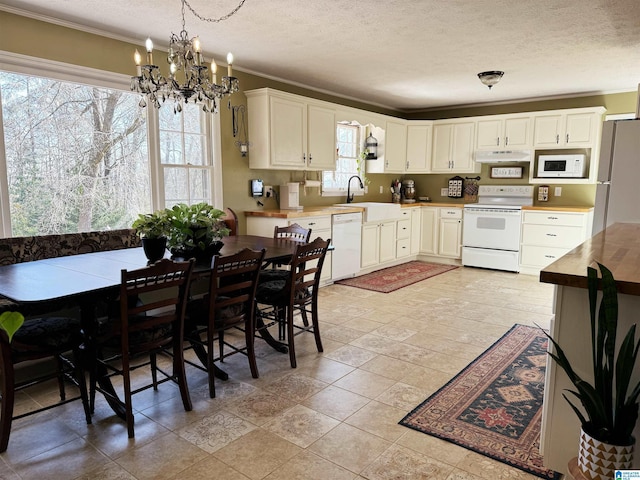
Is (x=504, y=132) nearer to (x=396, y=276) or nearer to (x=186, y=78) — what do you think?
(x=396, y=276)

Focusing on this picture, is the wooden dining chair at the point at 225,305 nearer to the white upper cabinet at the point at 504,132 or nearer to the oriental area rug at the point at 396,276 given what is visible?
the oriental area rug at the point at 396,276

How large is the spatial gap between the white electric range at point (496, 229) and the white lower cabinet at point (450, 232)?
12 cm

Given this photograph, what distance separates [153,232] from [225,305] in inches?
25.1

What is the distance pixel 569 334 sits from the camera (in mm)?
1794

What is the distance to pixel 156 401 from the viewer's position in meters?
2.63

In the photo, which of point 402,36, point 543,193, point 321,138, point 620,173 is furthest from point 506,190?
point 402,36

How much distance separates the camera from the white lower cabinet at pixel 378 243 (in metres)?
5.91

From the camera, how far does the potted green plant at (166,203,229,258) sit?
2816mm

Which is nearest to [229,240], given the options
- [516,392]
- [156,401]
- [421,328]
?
[156,401]

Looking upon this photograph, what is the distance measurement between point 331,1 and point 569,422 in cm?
279

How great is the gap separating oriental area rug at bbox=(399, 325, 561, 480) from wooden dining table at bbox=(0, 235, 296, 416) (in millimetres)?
1361

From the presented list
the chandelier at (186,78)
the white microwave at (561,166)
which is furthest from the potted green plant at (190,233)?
the white microwave at (561,166)

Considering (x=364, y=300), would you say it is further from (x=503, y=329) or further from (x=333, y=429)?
(x=333, y=429)

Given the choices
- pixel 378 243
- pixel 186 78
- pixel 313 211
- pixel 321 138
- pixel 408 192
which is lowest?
pixel 378 243
